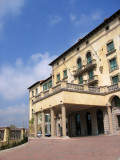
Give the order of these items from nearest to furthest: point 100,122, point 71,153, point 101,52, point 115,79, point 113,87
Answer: point 71,153
point 113,87
point 115,79
point 100,122
point 101,52

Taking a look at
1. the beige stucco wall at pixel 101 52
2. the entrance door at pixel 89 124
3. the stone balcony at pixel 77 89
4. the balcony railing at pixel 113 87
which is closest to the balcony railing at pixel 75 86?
the stone balcony at pixel 77 89

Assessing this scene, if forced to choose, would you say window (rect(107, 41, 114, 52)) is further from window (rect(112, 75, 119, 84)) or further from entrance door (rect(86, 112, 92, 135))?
entrance door (rect(86, 112, 92, 135))

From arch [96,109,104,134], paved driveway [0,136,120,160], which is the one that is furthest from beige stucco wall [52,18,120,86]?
paved driveway [0,136,120,160]

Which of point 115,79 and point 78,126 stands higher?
point 115,79

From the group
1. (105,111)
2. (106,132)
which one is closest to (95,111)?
(105,111)

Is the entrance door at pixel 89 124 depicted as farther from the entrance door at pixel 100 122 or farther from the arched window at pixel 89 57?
the arched window at pixel 89 57

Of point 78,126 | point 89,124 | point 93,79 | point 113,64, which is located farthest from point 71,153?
point 78,126

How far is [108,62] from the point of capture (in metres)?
29.2

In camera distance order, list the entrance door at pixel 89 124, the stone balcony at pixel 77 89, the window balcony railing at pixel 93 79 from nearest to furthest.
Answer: the stone balcony at pixel 77 89
the entrance door at pixel 89 124
the window balcony railing at pixel 93 79

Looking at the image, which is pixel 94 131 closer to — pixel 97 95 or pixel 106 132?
pixel 106 132

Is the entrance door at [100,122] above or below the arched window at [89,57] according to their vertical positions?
below

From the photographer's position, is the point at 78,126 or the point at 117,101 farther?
the point at 78,126

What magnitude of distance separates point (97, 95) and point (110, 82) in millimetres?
3856

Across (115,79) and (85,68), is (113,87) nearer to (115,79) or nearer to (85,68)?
(115,79)
